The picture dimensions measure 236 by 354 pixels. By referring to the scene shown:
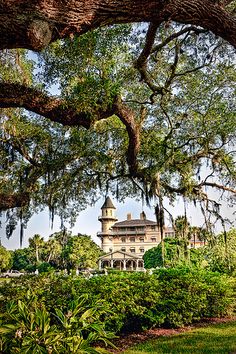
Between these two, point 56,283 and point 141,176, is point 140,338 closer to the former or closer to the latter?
point 56,283

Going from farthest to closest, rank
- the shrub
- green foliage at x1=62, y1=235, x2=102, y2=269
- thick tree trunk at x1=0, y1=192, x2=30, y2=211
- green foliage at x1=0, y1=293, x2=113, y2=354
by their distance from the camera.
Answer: green foliage at x1=62, y1=235, x2=102, y2=269
thick tree trunk at x1=0, y1=192, x2=30, y2=211
the shrub
green foliage at x1=0, y1=293, x2=113, y2=354

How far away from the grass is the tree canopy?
3.13m

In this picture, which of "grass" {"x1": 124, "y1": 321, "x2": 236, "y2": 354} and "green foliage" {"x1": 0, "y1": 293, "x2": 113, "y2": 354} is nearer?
"green foliage" {"x1": 0, "y1": 293, "x2": 113, "y2": 354}

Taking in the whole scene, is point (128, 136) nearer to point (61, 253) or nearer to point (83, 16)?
point (83, 16)

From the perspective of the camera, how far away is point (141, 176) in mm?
11219

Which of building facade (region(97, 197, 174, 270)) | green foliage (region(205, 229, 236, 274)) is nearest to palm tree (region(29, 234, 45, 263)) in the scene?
building facade (region(97, 197, 174, 270))

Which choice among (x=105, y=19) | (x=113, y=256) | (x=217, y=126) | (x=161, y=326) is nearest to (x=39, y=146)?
(x=217, y=126)

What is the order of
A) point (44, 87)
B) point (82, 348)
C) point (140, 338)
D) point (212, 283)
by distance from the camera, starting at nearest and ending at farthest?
point (82, 348), point (140, 338), point (44, 87), point (212, 283)

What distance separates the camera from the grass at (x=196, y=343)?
702 cm

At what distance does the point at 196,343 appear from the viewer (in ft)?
25.2

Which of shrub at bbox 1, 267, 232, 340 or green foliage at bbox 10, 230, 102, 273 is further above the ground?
green foliage at bbox 10, 230, 102, 273

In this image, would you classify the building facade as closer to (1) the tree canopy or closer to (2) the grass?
(1) the tree canopy

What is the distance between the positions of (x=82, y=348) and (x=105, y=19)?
3506 mm

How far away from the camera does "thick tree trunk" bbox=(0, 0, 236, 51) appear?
4211 mm
